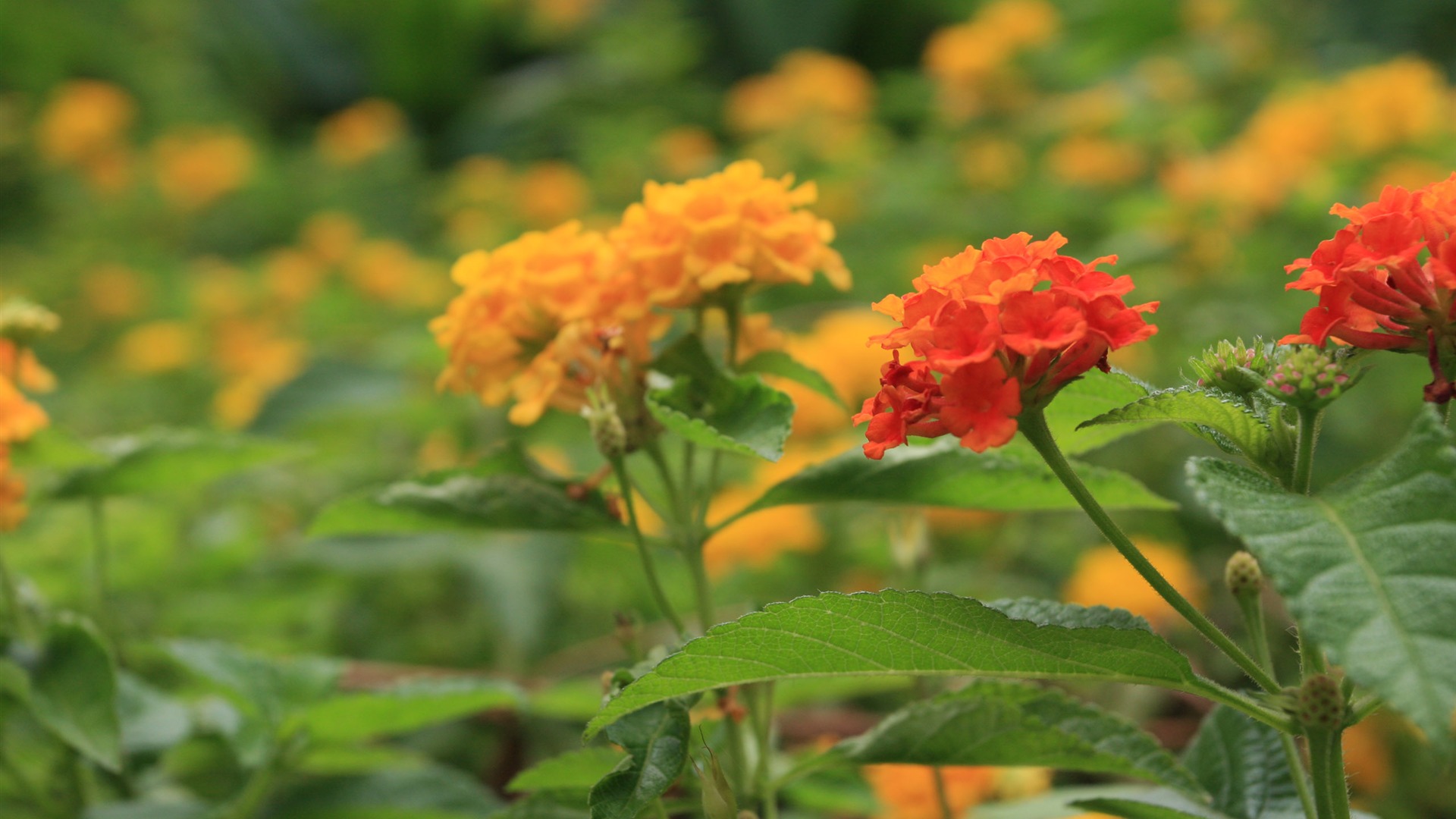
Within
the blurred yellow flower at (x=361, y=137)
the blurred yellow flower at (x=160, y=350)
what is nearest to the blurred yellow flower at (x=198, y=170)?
the blurred yellow flower at (x=361, y=137)

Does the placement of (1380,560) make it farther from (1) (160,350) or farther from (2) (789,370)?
(1) (160,350)

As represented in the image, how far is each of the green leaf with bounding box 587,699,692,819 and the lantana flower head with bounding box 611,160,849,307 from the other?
240 millimetres

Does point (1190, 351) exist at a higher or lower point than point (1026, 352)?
higher

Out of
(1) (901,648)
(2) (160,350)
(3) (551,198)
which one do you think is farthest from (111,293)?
(1) (901,648)

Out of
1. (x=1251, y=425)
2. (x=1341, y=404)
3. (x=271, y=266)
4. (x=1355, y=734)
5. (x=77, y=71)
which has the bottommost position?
(x=1355, y=734)

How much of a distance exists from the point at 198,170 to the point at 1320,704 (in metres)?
3.29

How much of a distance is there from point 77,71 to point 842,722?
13.3 feet

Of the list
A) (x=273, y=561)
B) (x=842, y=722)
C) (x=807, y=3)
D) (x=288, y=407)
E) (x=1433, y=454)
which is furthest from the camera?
(x=807, y=3)

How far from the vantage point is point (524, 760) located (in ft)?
3.79

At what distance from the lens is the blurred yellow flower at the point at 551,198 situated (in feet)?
8.96

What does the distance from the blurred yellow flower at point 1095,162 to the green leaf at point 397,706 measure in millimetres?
1595

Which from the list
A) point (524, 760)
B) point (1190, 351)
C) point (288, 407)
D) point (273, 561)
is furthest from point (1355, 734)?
point (288, 407)

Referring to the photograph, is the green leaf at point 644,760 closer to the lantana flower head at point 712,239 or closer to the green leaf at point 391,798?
the lantana flower head at point 712,239

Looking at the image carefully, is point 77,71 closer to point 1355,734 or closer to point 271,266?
point 271,266
